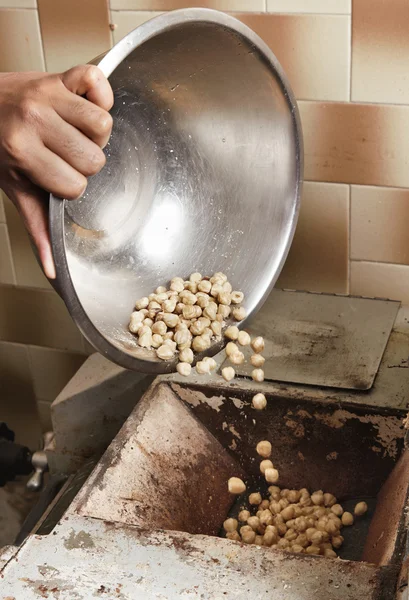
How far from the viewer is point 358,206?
166cm

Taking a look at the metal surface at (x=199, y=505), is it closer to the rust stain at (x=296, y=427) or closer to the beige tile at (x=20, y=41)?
the rust stain at (x=296, y=427)

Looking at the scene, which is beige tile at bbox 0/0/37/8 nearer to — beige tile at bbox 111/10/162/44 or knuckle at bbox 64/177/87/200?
beige tile at bbox 111/10/162/44

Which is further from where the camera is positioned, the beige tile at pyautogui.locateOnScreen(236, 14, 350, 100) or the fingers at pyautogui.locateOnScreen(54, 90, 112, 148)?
the beige tile at pyautogui.locateOnScreen(236, 14, 350, 100)

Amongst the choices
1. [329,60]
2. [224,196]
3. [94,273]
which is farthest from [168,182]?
[329,60]

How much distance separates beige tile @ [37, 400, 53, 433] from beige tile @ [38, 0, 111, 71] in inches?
37.4

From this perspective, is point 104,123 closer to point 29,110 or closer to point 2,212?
point 29,110

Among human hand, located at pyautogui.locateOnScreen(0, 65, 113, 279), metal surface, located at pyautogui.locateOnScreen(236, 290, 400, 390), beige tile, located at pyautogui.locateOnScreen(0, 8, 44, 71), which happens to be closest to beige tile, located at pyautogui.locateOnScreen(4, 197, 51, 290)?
beige tile, located at pyautogui.locateOnScreen(0, 8, 44, 71)

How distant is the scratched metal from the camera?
0.95 metres

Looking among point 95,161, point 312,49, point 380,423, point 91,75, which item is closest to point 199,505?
point 380,423

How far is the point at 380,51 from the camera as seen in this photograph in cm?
151

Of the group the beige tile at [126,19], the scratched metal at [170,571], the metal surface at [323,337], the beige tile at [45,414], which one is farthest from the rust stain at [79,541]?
the beige tile at [45,414]

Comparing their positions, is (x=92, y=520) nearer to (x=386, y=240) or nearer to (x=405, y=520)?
(x=405, y=520)

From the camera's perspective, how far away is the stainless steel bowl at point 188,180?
1179mm

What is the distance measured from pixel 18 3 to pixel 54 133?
0.99 metres
